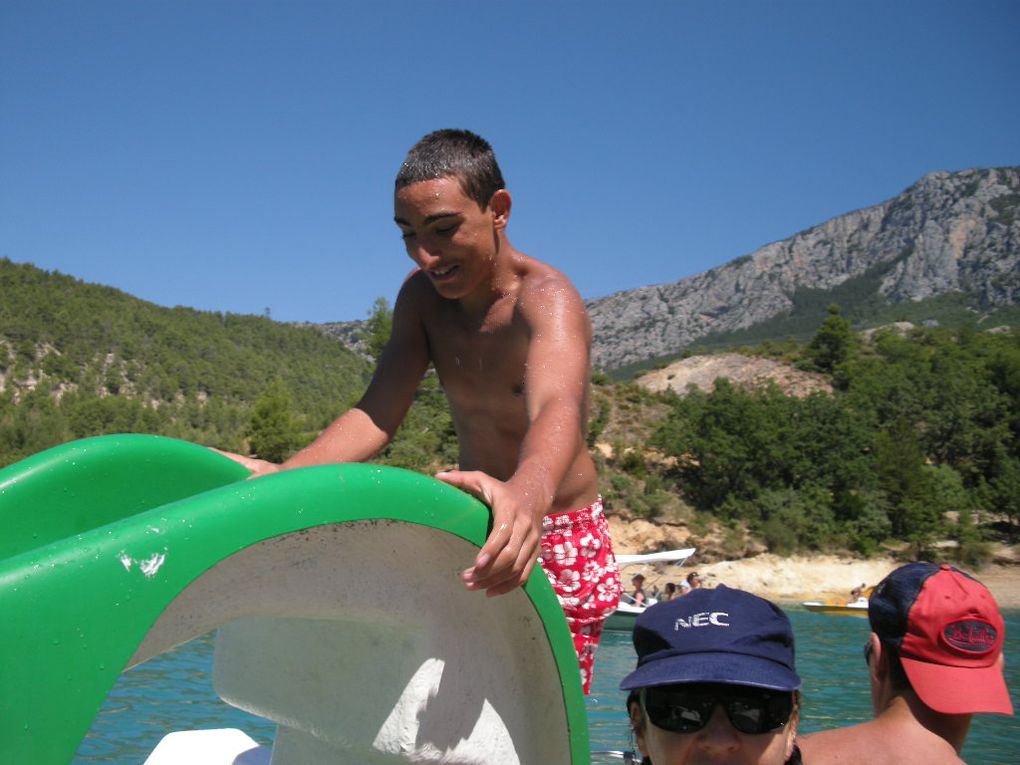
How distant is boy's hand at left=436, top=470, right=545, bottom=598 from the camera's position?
143 cm

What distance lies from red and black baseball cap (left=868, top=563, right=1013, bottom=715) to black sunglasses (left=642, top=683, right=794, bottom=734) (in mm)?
→ 661

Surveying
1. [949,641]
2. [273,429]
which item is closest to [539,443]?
[949,641]

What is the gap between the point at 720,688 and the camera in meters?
1.42

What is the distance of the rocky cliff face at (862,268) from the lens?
11069 cm

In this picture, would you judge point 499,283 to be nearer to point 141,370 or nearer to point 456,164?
point 456,164

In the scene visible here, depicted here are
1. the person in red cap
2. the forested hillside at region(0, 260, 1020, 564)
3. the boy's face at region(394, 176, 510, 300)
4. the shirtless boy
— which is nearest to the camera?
the shirtless boy

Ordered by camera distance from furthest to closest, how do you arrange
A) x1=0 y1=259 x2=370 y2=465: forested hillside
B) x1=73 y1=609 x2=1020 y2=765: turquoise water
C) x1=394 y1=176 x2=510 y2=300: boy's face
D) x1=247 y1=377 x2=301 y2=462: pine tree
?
x1=0 y1=259 x2=370 y2=465: forested hillside → x1=247 y1=377 x2=301 y2=462: pine tree → x1=73 y1=609 x2=1020 y2=765: turquoise water → x1=394 y1=176 x2=510 y2=300: boy's face

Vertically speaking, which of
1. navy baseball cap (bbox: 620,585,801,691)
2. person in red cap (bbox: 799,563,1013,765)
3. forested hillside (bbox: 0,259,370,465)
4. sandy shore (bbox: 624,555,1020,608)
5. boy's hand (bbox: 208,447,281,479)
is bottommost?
sandy shore (bbox: 624,555,1020,608)

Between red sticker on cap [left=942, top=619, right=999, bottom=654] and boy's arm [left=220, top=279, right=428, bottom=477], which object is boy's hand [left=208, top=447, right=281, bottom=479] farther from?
red sticker on cap [left=942, top=619, right=999, bottom=654]

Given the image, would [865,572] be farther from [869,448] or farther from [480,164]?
[480,164]

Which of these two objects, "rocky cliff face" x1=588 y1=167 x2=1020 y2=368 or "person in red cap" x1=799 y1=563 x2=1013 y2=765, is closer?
"person in red cap" x1=799 y1=563 x2=1013 y2=765

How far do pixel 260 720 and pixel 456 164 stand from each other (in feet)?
22.6

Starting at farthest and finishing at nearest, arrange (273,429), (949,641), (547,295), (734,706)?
(273,429) < (547,295) < (949,641) < (734,706)

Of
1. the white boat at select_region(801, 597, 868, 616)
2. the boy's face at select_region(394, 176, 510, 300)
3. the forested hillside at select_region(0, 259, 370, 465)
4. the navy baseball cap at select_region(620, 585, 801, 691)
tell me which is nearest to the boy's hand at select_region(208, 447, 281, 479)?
the boy's face at select_region(394, 176, 510, 300)
